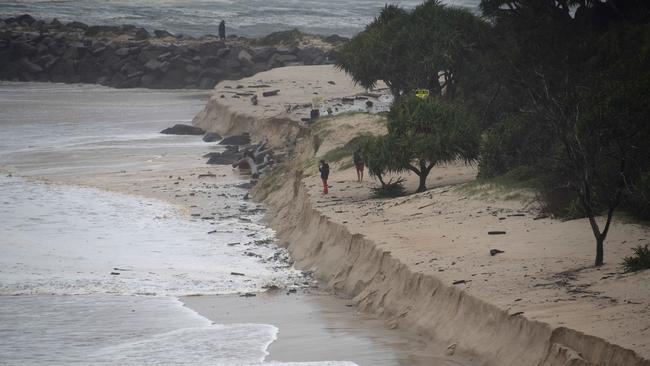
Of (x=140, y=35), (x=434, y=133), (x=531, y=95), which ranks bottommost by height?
(x=434, y=133)

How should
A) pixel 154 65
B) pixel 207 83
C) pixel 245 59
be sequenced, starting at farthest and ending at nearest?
pixel 245 59 < pixel 154 65 < pixel 207 83

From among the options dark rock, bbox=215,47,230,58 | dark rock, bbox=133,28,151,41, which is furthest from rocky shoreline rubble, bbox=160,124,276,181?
dark rock, bbox=133,28,151,41

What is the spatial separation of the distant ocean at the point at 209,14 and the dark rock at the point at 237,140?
62.6 metres

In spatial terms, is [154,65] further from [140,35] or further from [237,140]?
[237,140]

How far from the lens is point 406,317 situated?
17312mm

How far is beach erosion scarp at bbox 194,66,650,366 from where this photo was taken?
1368cm

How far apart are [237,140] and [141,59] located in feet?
110

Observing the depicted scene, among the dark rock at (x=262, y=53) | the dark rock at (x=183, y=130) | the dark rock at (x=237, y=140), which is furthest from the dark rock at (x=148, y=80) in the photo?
the dark rock at (x=237, y=140)

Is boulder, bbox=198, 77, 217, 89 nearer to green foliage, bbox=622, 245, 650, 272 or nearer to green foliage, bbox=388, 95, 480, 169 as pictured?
green foliage, bbox=388, 95, 480, 169

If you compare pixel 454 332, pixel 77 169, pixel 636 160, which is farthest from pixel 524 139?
pixel 77 169

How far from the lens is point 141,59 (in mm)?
76375

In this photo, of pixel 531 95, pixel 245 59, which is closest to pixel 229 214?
pixel 531 95

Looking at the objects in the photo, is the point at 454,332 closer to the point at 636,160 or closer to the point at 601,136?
the point at 601,136

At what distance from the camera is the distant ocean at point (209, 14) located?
11181 cm
